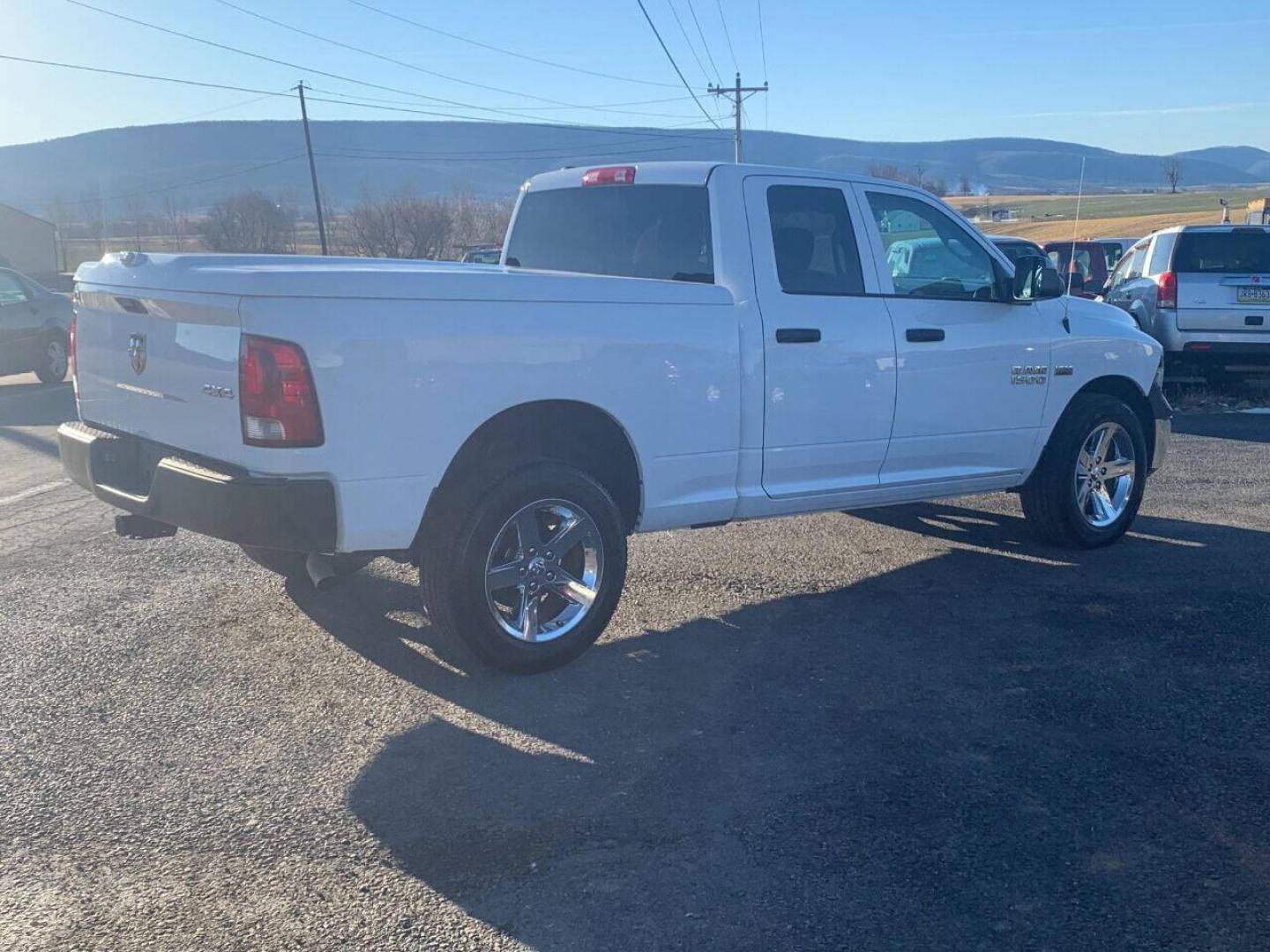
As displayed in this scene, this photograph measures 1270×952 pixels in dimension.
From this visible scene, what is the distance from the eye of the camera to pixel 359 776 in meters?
3.86

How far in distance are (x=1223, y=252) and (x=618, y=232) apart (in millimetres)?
9412

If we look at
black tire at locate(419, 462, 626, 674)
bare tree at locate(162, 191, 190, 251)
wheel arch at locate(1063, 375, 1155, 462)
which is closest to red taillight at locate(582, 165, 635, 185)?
black tire at locate(419, 462, 626, 674)

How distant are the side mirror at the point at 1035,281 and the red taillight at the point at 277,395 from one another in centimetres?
393

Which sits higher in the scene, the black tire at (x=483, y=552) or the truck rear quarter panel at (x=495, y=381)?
the truck rear quarter panel at (x=495, y=381)

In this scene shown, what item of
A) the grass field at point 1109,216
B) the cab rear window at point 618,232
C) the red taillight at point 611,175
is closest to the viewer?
the cab rear window at point 618,232

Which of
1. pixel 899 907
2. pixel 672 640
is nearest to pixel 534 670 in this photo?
pixel 672 640

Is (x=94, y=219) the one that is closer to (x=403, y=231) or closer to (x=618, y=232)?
(x=403, y=231)

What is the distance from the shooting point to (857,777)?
3.87 m

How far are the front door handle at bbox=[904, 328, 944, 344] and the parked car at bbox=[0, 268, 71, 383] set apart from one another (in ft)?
40.1

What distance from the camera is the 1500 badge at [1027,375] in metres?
6.36

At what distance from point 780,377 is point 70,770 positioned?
326 centimetres

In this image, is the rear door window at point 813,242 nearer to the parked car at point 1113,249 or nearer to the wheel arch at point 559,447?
the wheel arch at point 559,447

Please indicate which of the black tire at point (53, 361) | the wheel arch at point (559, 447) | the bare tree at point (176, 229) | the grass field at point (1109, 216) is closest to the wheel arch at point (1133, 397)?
the wheel arch at point (559, 447)

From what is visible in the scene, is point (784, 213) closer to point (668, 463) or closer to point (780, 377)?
point (780, 377)
